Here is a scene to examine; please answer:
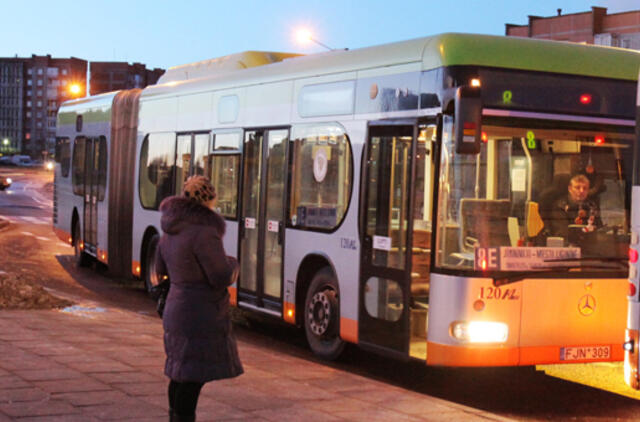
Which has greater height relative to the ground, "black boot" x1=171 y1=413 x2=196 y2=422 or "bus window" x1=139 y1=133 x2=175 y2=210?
"bus window" x1=139 y1=133 x2=175 y2=210

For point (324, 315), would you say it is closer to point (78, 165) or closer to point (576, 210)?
point (576, 210)

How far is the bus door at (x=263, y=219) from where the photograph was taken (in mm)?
12242

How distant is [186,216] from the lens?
20.8ft

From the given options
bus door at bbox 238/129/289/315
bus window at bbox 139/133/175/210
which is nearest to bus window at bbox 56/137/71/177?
bus window at bbox 139/133/175/210

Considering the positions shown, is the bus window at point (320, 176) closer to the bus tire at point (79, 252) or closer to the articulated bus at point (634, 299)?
the articulated bus at point (634, 299)

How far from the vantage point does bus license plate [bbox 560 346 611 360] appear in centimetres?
955

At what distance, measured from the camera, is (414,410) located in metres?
8.31

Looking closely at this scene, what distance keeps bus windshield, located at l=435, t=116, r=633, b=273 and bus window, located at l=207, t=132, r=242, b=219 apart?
177 inches

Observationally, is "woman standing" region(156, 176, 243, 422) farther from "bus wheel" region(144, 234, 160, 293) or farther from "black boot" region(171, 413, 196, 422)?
"bus wheel" region(144, 234, 160, 293)

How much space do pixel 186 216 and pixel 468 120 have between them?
10.6 feet

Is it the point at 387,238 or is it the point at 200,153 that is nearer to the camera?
the point at 387,238

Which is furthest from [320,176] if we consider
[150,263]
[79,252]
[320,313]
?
[79,252]

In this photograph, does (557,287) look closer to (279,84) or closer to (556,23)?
(279,84)

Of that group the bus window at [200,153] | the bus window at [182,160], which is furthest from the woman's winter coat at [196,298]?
the bus window at [182,160]
